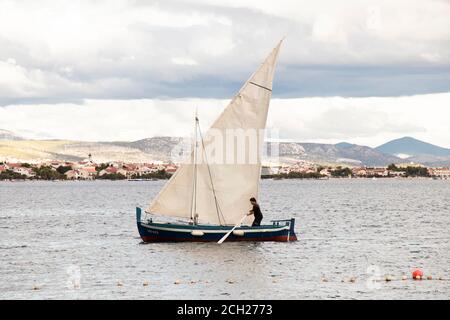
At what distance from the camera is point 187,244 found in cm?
6038

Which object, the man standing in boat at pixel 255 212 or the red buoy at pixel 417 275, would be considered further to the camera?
the man standing in boat at pixel 255 212

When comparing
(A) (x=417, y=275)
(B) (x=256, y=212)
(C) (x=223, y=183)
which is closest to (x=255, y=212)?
(B) (x=256, y=212)

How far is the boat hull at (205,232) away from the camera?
197ft

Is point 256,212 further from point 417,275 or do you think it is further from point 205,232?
point 417,275

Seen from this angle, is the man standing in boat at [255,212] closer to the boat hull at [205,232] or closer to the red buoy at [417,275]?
the boat hull at [205,232]

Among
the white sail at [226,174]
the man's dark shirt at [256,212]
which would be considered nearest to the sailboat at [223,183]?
the white sail at [226,174]

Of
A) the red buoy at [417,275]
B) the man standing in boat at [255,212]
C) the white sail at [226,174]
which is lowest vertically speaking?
the red buoy at [417,275]

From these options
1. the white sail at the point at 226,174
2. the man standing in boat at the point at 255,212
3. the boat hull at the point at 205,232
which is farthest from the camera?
the white sail at the point at 226,174

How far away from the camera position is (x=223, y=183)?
60938mm

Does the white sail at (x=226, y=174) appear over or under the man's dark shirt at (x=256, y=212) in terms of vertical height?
over

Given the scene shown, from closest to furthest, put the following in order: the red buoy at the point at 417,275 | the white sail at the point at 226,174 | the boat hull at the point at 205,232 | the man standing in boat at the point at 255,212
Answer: the red buoy at the point at 417,275
the man standing in boat at the point at 255,212
the boat hull at the point at 205,232
the white sail at the point at 226,174

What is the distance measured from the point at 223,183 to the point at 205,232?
3.33m

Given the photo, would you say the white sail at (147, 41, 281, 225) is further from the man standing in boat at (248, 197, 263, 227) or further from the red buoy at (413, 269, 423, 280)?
the red buoy at (413, 269, 423, 280)
